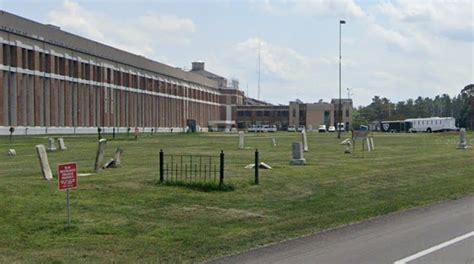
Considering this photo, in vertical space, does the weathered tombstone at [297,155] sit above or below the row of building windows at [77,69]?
below

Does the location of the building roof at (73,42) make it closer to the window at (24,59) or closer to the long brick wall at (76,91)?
the long brick wall at (76,91)

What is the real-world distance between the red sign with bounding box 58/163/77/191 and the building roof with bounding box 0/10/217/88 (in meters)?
69.4

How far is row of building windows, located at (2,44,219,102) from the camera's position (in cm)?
7781

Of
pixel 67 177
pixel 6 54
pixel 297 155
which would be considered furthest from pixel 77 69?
pixel 67 177

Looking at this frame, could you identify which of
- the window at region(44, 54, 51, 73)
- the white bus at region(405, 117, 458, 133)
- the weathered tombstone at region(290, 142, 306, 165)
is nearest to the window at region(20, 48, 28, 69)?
the window at region(44, 54, 51, 73)

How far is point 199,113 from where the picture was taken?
157500 mm

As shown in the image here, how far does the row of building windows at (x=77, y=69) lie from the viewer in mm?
77812

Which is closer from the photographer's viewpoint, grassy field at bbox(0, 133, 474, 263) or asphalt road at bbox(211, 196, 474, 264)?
asphalt road at bbox(211, 196, 474, 264)

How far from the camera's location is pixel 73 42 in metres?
96.2

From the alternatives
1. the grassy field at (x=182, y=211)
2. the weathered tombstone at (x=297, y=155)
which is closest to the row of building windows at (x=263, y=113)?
the weathered tombstone at (x=297, y=155)

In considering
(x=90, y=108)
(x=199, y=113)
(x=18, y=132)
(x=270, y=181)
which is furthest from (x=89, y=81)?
(x=270, y=181)

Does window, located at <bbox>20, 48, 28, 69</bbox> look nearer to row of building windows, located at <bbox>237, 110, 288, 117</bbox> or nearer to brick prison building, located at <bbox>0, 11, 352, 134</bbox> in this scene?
brick prison building, located at <bbox>0, 11, 352, 134</bbox>

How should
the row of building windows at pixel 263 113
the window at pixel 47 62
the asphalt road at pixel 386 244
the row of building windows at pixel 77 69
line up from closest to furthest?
the asphalt road at pixel 386 244
the row of building windows at pixel 77 69
the window at pixel 47 62
the row of building windows at pixel 263 113

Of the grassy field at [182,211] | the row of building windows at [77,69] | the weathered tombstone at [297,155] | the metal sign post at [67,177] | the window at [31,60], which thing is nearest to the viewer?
the grassy field at [182,211]
